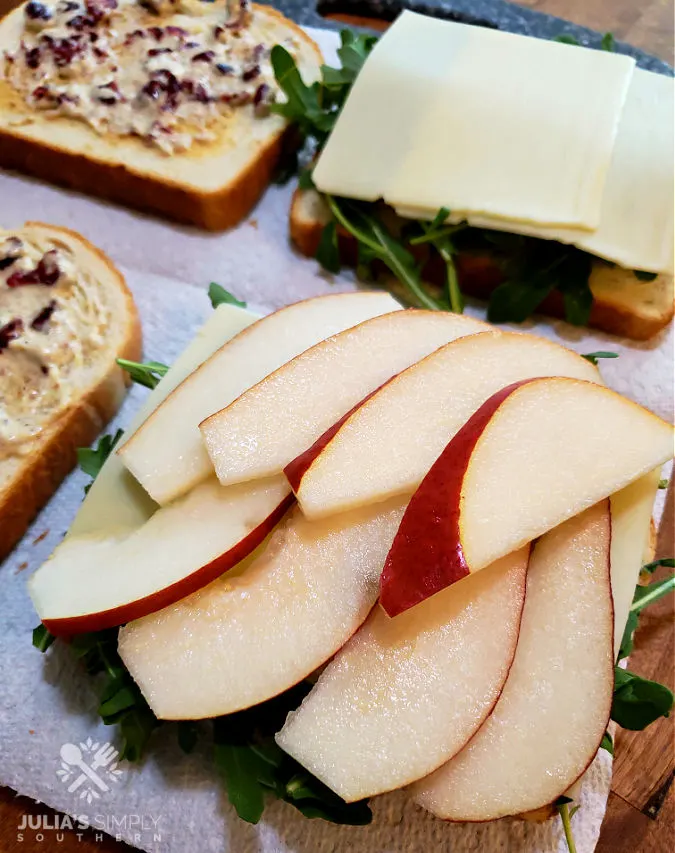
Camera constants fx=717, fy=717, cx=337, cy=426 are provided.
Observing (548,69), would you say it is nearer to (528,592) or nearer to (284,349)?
(284,349)

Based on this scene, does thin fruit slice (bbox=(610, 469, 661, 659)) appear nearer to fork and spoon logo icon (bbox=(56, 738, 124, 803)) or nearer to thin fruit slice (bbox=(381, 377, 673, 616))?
thin fruit slice (bbox=(381, 377, 673, 616))

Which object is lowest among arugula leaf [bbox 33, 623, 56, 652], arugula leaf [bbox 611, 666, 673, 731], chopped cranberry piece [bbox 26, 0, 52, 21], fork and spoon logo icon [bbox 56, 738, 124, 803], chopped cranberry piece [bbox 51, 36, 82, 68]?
fork and spoon logo icon [bbox 56, 738, 124, 803]

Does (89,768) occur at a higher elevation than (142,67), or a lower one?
lower

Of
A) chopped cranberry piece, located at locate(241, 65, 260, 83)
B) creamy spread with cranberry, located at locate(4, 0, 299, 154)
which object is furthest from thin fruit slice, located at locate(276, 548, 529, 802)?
chopped cranberry piece, located at locate(241, 65, 260, 83)

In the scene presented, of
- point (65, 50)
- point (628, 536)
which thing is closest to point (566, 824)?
point (628, 536)

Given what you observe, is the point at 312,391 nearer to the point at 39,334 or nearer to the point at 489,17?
the point at 39,334
